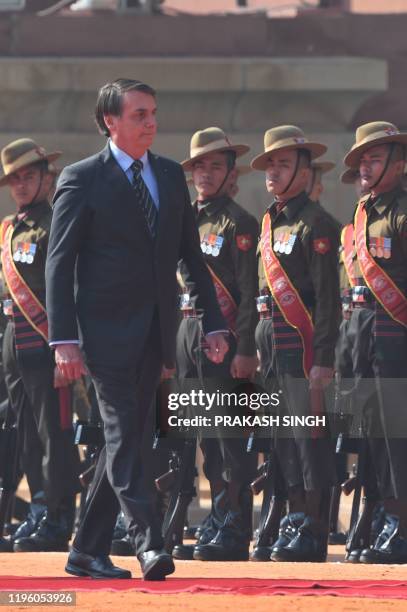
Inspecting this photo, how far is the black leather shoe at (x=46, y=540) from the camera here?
12.3 m

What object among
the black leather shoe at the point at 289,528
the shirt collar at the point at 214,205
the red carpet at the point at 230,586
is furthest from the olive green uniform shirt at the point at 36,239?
the red carpet at the point at 230,586

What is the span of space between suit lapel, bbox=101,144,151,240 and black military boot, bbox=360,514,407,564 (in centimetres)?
264

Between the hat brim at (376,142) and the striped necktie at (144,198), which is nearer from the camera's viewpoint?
the striped necktie at (144,198)

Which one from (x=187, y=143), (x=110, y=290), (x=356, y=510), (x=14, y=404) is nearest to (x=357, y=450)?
(x=356, y=510)

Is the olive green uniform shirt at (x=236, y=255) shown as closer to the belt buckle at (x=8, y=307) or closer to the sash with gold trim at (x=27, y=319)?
the sash with gold trim at (x=27, y=319)

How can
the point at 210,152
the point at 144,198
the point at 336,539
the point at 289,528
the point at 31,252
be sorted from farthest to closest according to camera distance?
the point at 336,539, the point at 31,252, the point at 210,152, the point at 289,528, the point at 144,198

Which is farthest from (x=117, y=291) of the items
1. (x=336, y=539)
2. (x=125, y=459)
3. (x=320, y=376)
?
(x=336, y=539)

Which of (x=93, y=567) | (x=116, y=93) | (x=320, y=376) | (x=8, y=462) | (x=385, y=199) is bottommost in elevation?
(x=8, y=462)

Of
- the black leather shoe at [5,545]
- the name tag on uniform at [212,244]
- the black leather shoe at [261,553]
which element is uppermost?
the name tag on uniform at [212,244]

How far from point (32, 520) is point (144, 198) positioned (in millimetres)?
3676

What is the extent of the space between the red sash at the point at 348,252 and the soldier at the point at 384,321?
0.24 ft

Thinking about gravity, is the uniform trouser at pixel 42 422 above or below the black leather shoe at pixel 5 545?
above

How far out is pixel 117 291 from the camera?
9188mm

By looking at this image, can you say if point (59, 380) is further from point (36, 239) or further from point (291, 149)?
point (291, 149)
